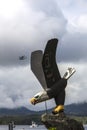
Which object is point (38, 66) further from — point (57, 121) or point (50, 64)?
point (57, 121)

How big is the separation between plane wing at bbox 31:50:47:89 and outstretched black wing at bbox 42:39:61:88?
495 millimetres

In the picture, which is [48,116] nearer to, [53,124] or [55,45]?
[53,124]

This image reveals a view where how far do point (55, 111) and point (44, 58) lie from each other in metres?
4.16

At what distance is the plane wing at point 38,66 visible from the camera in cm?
3616

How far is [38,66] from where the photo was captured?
120 ft

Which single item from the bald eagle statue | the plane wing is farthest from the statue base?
the plane wing

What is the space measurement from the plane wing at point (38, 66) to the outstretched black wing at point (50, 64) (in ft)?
1.62

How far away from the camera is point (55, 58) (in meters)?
36.2

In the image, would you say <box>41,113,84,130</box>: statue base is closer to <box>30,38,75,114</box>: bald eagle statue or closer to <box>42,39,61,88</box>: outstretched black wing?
<box>30,38,75,114</box>: bald eagle statue

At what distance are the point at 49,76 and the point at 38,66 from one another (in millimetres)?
1301

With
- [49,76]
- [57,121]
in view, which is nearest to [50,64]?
[49,76]

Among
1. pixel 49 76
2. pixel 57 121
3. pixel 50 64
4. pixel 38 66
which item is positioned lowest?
pixel 57 121

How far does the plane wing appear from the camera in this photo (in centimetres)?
3616

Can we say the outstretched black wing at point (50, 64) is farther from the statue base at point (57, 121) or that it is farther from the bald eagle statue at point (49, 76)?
the statue base at point (57, 121)
